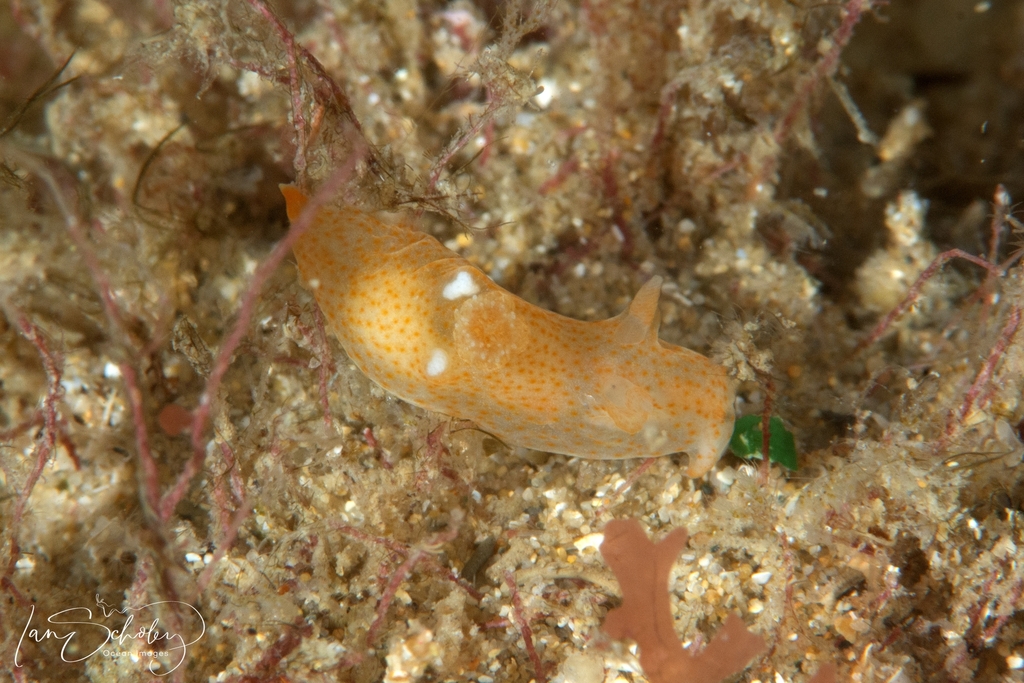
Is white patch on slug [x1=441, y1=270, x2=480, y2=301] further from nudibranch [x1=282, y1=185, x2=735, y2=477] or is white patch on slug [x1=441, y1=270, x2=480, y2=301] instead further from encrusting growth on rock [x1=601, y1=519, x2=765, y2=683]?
encrusting growth on rock [x1=601, y1=519, x2=765, y2=683]

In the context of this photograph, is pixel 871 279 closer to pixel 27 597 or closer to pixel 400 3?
pixel 400 3

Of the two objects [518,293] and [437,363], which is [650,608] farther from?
[518,293]

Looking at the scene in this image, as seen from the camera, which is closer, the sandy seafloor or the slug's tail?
the sandy seafloor

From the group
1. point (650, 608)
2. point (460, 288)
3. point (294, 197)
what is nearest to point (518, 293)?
point (460, 288)
